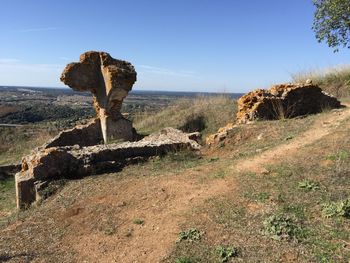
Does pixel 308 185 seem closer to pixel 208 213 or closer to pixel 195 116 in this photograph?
pixel 208 213

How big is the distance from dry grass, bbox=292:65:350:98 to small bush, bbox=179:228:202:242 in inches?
573

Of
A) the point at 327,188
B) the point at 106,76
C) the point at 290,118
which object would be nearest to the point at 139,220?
the point at 327,188

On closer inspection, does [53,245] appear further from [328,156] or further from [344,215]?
[328,156]

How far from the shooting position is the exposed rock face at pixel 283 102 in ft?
42.0

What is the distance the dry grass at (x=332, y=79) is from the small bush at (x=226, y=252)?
14816 mm

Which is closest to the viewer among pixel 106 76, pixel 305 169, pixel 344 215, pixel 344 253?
pixel 344 253

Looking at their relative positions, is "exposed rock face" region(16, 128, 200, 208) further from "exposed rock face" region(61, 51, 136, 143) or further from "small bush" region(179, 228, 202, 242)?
"exposed rock face" region(61, 51, 136, 143)

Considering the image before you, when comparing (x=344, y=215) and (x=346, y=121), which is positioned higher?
(x=346, y=121)

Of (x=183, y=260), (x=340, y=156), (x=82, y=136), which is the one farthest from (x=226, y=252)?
(x=82, y=136)

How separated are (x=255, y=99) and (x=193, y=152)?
3355 mm

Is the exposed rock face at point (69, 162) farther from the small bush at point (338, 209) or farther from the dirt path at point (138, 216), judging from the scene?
the small bush at point (338, 209)

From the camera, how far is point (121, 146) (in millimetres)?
10547

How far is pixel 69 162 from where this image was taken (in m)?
9.54

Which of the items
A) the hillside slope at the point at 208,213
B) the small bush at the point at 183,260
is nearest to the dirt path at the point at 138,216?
the hillside slope at the point at 208,213
